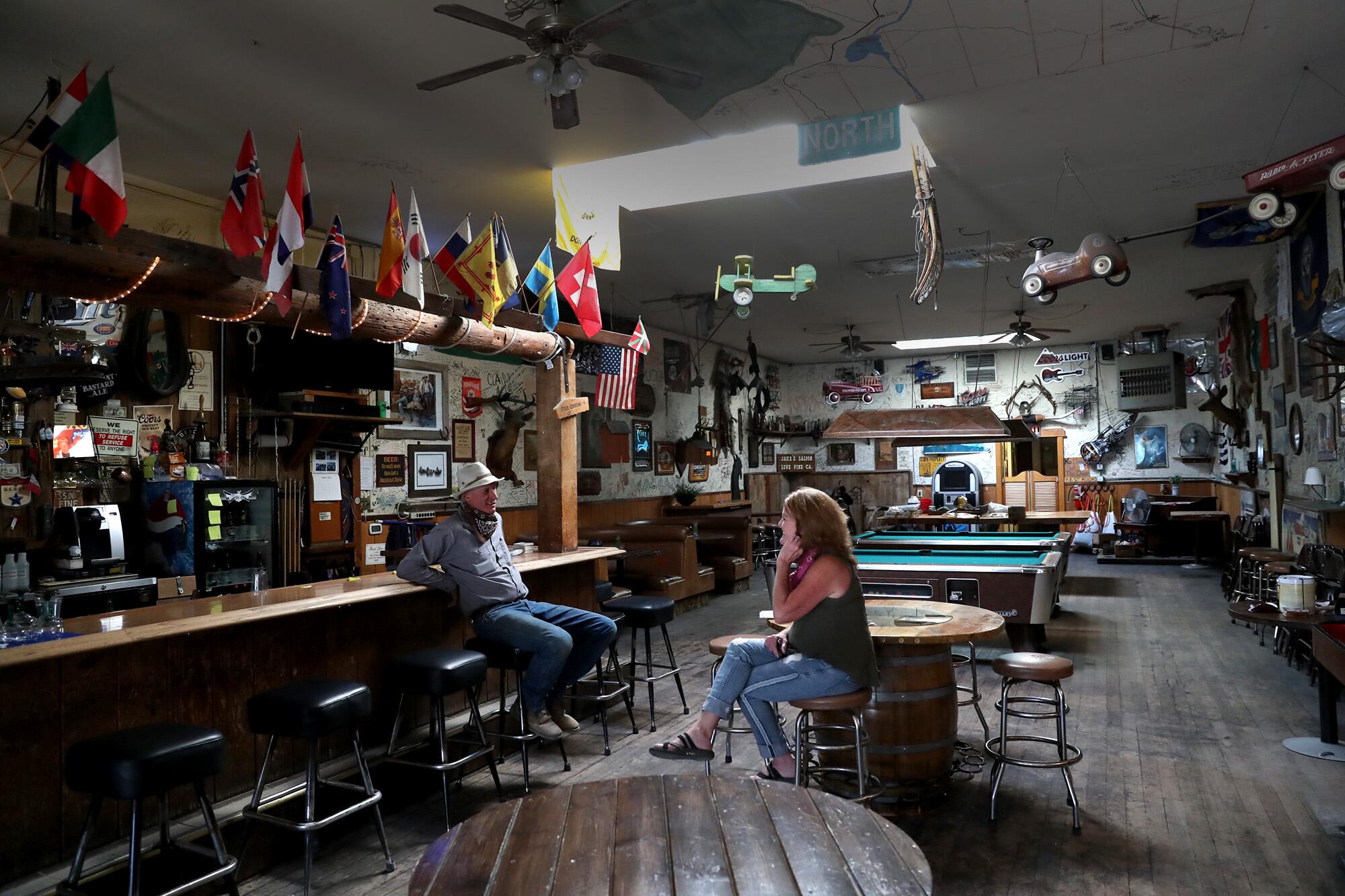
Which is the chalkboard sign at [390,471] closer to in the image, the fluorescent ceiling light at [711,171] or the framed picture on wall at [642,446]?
the fluorescent ceiling light at [711,171]

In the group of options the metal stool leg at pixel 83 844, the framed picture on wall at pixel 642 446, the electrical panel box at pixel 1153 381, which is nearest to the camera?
the metal stool leg at pixel 83 844

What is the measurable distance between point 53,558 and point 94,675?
2.47m

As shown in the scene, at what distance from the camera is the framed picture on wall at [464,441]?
8398mm

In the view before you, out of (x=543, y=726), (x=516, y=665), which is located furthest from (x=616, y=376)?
(x=516, y=665)

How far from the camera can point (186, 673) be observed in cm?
347

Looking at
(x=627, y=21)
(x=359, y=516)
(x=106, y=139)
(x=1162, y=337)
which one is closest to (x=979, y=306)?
(x=1162, y=337)

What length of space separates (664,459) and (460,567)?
797 centimetres

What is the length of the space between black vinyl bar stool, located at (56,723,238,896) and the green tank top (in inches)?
87.8

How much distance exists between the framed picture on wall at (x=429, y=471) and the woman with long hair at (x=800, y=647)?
473 centimetres

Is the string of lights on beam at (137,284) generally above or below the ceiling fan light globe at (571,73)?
below

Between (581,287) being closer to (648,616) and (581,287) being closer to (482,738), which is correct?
(648,616)

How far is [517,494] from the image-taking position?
9234 millimetres

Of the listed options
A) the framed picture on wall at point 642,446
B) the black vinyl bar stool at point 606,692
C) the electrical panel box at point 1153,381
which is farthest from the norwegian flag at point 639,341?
the electrical panel box at point 1153,381

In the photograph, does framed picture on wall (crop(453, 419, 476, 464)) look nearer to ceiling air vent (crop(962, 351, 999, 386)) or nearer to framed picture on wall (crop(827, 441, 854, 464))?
framed picture on wall (crop(827, 441, 854, 464))
